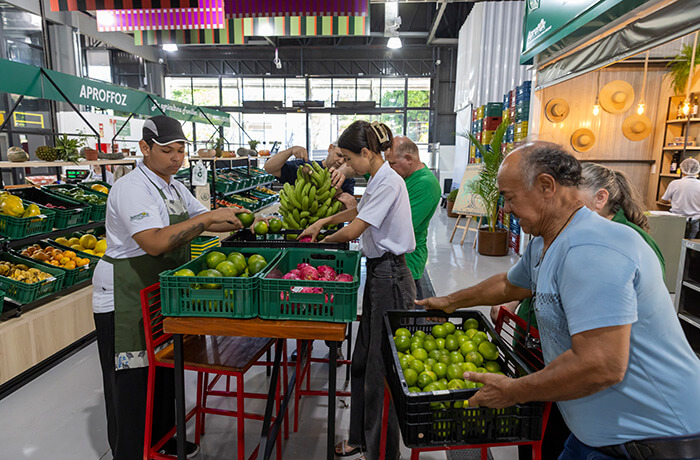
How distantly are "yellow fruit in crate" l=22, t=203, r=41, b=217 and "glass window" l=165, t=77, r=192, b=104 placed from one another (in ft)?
54.9

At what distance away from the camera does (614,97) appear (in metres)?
7.71

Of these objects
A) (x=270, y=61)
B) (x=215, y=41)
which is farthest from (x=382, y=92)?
(x=215, y=41)

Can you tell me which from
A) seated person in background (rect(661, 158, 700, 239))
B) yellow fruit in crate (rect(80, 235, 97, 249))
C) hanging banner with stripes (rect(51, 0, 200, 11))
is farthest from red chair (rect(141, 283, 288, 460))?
seated person in background (rect(661, 158, 700, 239))

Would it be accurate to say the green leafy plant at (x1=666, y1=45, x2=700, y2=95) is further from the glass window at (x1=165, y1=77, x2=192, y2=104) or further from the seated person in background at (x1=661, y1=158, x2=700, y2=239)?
the glass window at (x1=165, y1=77, x2=192, y2=104)

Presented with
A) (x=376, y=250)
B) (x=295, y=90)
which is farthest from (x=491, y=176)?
(x=295, y=90)

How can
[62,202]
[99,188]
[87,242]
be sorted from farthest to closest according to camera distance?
[99,188] → [87,242] → [62,202]

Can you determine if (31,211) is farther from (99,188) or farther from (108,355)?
(108,355)

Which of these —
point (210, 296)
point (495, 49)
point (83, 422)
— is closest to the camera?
point (210, 296)

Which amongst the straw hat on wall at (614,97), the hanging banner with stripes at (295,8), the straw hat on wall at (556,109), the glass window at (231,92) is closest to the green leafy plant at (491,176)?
the straw hat on wall at (556,109)

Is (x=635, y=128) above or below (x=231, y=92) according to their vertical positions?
below

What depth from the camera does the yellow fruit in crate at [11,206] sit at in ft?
12.5

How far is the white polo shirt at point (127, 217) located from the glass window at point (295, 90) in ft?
57.5

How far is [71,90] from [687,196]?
335 inches

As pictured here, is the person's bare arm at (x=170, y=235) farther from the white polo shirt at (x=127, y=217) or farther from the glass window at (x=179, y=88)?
the glass window at (x=179, y=88)
